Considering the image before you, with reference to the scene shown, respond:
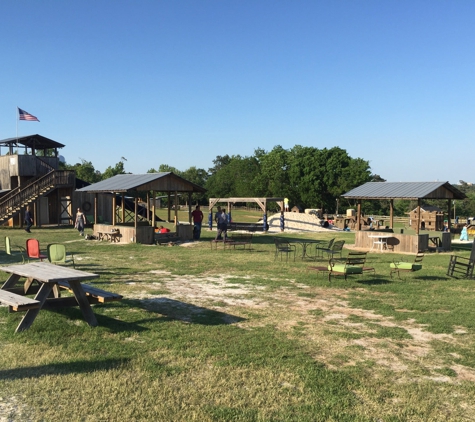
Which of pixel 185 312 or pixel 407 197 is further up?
pixel 407 197

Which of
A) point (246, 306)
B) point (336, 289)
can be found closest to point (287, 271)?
point (336, 289)

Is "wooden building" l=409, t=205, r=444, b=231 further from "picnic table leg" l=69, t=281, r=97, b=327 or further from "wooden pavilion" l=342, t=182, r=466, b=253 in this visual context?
"picnic table leg" l=69, t=281, r=97, b=327

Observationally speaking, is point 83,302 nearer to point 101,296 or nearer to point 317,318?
point 101,296

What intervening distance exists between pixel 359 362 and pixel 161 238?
16.9 metres

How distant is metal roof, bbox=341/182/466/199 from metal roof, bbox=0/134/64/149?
21786mm

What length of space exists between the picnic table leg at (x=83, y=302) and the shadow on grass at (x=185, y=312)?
50.4 inches

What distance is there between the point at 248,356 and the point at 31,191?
28.6m

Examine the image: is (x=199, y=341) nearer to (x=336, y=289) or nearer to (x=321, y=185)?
(x=336, y=289)

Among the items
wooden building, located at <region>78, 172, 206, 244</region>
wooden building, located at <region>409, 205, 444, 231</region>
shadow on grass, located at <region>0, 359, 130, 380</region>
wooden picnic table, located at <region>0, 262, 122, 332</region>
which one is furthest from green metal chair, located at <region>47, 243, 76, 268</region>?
wooden building, located at <region>409, 205, 444, 231</region>

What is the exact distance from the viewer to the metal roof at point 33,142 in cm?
3269

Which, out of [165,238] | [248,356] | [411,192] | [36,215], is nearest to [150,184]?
[165,238]

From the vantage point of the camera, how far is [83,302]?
7.49 metres

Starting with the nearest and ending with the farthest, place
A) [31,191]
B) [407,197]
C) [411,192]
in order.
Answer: [407,197], [411,192], [31,191]

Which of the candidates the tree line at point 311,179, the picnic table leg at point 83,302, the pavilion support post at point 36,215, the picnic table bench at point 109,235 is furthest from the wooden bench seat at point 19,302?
the tree line at point 311,179
